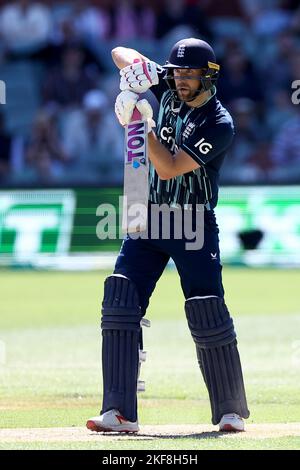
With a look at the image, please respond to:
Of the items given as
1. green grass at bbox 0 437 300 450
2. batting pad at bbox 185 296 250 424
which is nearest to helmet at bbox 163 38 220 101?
batting pad at bbox 185 296 250 424

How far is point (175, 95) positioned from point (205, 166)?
43 cm

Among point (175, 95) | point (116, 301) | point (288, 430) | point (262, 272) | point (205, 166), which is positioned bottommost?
point (288, 430)

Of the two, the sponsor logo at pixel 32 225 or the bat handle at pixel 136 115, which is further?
the sponsor logo at pixel 32 225

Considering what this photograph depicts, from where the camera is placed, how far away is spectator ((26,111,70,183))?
18984 mm

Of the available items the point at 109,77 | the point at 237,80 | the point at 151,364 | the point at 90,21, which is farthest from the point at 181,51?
the point at 90,21

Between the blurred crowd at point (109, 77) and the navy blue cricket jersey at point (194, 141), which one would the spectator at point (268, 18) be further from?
the navy blue cricket jersey at point (194, 141)

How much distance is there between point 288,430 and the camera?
6.18m

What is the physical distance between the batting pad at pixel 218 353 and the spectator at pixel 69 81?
1378 cm

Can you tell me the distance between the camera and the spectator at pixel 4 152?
63.4ft

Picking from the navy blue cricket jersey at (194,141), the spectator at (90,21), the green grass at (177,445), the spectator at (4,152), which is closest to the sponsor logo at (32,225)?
the spectator at (4,152)

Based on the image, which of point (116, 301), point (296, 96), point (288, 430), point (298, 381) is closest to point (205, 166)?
point (116, 301)

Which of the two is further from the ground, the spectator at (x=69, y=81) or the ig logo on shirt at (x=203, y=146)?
the spectator at (x=69, y=81)

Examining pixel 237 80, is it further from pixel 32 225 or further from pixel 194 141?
pixel 194 141

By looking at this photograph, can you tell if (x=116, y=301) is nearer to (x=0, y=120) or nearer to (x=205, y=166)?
(x=205, y=166)
